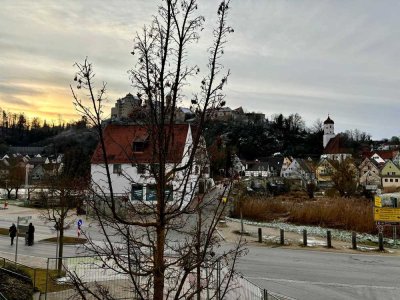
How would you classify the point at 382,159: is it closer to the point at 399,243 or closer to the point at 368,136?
the point at 368,136

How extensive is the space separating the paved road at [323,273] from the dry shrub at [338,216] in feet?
Result: 32.6

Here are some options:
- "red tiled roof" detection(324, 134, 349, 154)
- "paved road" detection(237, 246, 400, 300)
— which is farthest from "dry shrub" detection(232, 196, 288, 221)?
"red tiled roof" detection(324, 134, 349, 154)

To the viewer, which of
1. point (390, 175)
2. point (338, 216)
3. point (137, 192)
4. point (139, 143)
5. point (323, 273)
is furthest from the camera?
point (390, 175)

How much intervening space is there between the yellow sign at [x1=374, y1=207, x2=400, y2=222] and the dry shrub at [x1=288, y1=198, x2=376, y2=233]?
4.59 m

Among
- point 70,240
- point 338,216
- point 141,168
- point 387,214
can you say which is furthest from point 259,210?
point 141,168

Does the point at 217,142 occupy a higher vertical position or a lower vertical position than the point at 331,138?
lower

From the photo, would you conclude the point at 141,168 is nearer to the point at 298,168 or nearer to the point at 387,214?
the point at 387,214

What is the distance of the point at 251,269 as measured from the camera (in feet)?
64.7

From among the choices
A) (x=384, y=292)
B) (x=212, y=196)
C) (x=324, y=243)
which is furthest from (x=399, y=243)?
(x=212, y=196)

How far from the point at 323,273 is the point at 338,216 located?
17.2 metres

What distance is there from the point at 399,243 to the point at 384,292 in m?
13.2

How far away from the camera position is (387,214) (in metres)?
28.1

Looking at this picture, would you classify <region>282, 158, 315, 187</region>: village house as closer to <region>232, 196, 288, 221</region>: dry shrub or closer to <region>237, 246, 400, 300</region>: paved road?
<region>232, 196, 288, 221</region>: dry shrub

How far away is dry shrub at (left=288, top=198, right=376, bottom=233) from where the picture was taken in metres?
33.3
